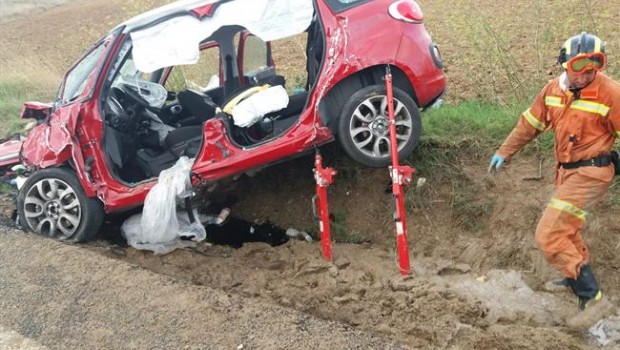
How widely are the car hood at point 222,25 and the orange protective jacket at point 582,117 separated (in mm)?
2128

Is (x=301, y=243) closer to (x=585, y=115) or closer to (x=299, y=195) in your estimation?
(x=299, y=195)

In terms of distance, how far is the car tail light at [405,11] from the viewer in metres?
5.45

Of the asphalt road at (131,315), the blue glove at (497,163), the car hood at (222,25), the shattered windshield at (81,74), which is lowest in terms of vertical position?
the asphalt road at (131,315)

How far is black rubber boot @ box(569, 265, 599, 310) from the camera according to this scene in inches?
164

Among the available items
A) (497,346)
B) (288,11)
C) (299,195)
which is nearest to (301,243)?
(299,195)

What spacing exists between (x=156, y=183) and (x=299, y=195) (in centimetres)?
165

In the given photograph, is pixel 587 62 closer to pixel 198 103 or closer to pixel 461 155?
pixel 461 155

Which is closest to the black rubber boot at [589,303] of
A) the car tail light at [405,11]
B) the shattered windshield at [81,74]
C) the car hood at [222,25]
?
the car tail light at [405,11]

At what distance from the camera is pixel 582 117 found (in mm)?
4062

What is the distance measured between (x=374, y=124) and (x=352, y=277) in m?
1.28

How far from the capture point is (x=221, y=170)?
564 cm

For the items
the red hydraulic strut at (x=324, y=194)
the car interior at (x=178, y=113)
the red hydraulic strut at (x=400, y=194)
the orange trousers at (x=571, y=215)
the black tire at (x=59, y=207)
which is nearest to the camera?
the orange trousers at (x=571, y=215)

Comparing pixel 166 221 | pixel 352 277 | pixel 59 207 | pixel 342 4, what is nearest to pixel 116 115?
pixel 59 207

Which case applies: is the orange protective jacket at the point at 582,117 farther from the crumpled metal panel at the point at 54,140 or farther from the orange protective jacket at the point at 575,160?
the crumpled metal panel at the point at 54,140
